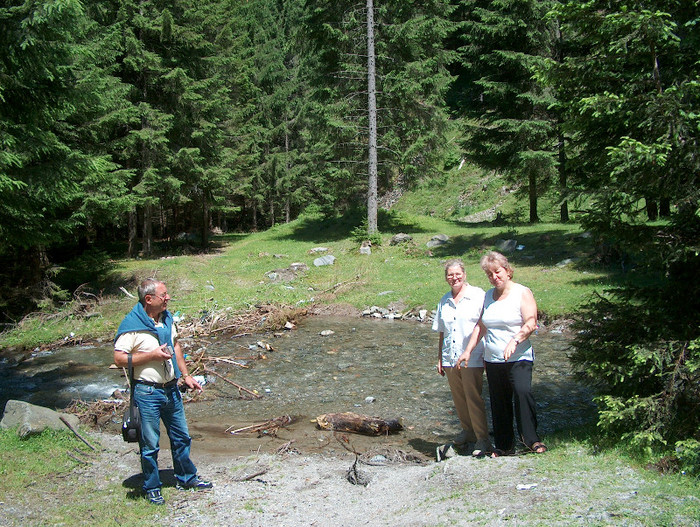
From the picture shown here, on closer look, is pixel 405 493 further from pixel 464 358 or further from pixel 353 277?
pixel 353 277

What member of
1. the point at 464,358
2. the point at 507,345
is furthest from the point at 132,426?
the point at 507,345

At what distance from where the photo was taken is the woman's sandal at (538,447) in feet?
17.7

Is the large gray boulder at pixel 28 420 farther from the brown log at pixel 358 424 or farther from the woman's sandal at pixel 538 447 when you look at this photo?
the woman's sandal at pixel 538 447

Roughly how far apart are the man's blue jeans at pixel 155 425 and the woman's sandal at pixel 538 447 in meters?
3.51

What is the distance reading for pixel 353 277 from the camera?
18.7 m

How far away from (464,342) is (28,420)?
5299 mm

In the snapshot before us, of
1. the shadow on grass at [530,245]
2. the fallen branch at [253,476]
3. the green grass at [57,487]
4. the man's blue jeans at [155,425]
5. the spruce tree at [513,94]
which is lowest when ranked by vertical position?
the fallen branch at [253,476]

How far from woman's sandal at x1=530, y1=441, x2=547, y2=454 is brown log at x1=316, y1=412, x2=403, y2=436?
7.99 ft

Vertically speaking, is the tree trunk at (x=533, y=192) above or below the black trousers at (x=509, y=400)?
above

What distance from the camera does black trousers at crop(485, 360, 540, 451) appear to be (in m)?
5.35

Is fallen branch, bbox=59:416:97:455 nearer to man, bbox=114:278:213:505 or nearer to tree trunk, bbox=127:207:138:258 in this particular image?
man, bbox=114:278:213:505

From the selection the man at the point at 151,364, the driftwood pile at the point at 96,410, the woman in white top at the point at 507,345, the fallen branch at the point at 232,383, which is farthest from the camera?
the fallen branch at the point at 232,383

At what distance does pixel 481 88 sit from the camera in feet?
76.0

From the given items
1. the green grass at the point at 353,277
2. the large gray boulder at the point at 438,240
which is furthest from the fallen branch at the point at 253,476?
the large gray boulder at the point at 438,240
